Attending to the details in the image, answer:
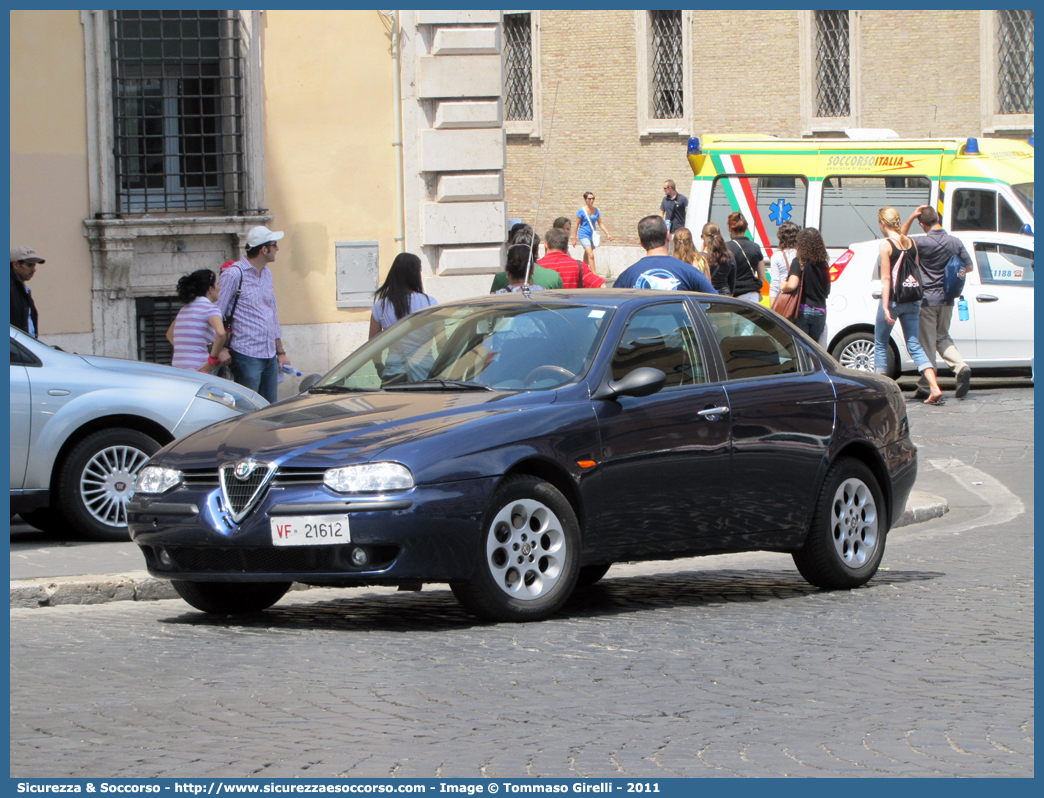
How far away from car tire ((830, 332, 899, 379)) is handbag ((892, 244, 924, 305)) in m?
1.23

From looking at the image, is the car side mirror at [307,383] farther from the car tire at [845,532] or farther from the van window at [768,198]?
the van window at [768,198]

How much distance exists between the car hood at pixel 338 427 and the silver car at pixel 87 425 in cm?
254

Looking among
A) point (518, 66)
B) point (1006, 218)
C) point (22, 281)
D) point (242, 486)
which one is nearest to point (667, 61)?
point (518, 66)

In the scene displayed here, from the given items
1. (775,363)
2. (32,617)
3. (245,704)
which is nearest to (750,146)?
(775,363)

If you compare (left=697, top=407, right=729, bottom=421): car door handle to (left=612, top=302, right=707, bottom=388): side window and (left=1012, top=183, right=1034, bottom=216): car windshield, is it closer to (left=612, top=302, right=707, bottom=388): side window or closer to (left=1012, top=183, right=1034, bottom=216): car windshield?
(left=612, top=302, right=707, bottom=388): side window

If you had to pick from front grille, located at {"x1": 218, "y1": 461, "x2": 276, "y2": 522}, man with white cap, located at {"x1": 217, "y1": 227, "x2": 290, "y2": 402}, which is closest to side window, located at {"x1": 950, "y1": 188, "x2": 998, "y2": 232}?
man with white cap, located at {"x1": 217, "y1": 227, "x2": 290, "y2": 402}

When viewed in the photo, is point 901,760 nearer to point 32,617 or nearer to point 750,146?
point 32,617

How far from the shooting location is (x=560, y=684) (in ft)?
20.9

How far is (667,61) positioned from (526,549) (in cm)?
3238

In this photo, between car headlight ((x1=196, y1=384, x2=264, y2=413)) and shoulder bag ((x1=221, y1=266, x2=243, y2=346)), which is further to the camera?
shoulder bag ((x1=221, y1=266, x2=243, y2=346))

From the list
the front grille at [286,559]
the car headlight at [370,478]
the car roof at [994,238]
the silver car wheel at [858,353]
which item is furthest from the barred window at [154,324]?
the car headlight at [370,478]

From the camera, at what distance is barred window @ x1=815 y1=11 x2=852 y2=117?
3853 centimetres

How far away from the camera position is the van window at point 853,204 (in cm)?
2328

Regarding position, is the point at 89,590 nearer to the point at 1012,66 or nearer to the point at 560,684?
the point at 560,684
